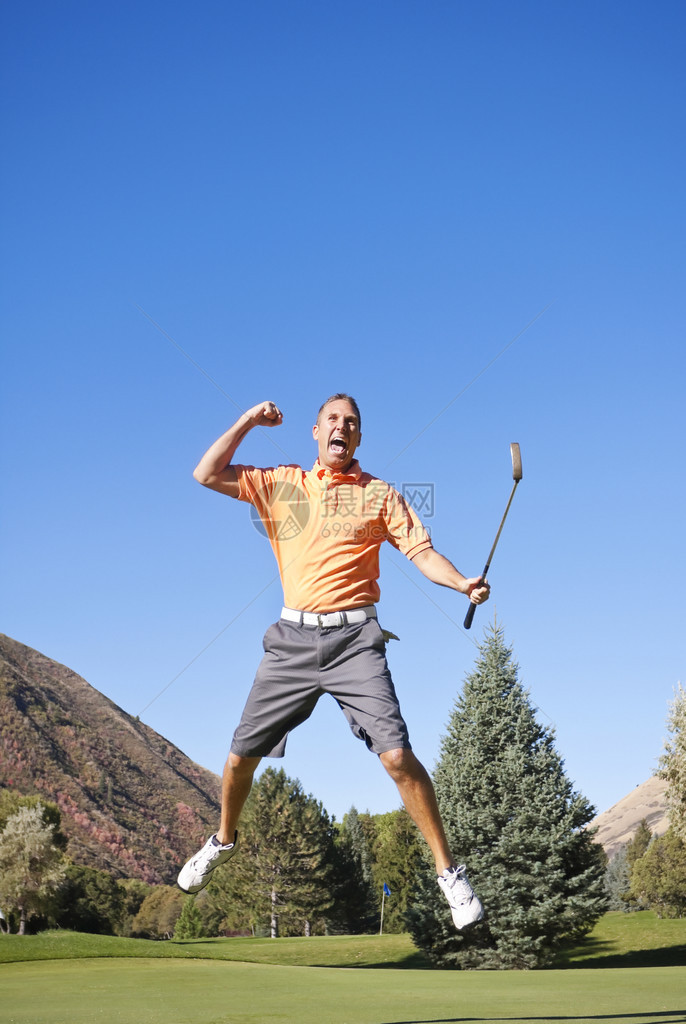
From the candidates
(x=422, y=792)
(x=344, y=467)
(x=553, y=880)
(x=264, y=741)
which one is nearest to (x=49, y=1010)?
(x=264, y=741)

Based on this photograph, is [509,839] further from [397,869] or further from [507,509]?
[397,869]

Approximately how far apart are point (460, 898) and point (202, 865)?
198 centimetres

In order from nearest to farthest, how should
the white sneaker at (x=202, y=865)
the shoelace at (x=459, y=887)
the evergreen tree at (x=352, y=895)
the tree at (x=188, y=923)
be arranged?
the shoelace at (x=459, y=887)
the white sneaker at (x=202, y=865)
the tree at (x=188, y=923)
the evergreen tree at (x=352, y=895)

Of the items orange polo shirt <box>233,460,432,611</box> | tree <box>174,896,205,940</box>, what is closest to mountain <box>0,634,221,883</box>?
tree <box>174,896,205,940</box>

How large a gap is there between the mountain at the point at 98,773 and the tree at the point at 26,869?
8866 mm

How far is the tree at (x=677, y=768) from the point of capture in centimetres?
3081

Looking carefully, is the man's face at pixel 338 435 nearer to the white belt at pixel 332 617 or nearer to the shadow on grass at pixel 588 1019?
the white belt at pixel 332 617

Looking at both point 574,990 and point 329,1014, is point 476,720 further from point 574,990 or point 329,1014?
point 329,1014

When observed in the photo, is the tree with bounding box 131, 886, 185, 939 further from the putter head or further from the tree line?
the putter head

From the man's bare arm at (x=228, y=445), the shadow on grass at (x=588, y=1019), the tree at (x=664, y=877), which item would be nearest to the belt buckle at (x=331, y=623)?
the man's bare arm at (x=228, y=445)

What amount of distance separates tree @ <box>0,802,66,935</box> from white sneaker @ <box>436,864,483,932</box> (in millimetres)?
31762

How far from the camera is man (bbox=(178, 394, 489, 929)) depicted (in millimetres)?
5582

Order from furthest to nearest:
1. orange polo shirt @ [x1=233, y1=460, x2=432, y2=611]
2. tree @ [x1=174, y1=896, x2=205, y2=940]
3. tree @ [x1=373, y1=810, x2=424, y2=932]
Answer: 1. tree @ [x1=373, y1=810, x2=424, y2=932]
2. tree @ [x1=174, y1=896, x2=205, y2=940]
3. orange polo shirt @ [x1=233, y1=460, x2=432, y2=611]

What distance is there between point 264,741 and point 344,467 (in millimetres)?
1971
